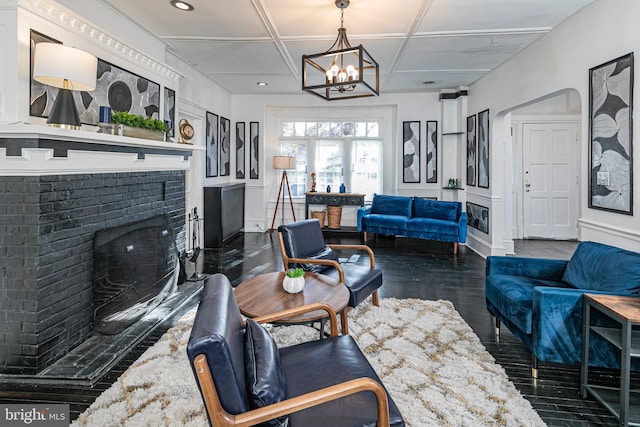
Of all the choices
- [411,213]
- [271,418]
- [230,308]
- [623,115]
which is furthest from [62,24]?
[411,213]

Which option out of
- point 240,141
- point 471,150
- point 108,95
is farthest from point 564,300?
point 240,141

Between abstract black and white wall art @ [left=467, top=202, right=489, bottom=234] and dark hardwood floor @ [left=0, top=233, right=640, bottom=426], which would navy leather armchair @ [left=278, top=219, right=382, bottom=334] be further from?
abstract black and white wall art @ [left=467, top=202, right=489, bottom=234]

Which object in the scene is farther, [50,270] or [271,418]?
[50,270]

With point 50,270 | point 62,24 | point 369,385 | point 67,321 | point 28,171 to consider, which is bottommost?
point 67,321

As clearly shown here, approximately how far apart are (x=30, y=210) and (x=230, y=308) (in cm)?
167

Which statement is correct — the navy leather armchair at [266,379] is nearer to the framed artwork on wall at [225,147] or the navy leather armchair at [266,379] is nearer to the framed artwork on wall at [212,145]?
the framed artwork on wall at [212,145]

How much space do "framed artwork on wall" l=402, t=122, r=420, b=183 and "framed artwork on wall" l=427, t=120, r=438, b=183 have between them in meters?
0.19

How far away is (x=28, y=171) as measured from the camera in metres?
2.28

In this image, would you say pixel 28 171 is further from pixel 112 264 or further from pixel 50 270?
pixel 112 264

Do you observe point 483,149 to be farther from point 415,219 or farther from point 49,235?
point 49,235

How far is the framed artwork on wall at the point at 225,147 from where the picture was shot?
706cm

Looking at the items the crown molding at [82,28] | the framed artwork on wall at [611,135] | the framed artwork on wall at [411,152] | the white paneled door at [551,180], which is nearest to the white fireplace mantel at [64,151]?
the crown molding at [82,28]

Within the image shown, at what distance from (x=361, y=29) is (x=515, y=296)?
3.15 metres

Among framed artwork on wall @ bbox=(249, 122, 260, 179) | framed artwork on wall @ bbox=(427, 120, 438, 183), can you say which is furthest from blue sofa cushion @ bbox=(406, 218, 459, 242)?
framed artwork on wall @ bbox=(249, 122, 260, 179)
